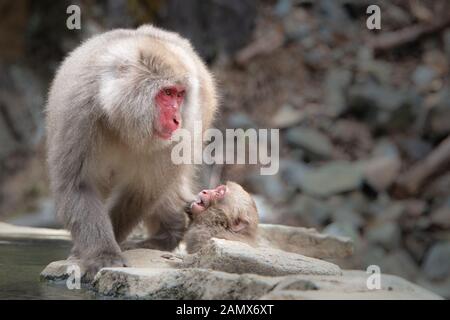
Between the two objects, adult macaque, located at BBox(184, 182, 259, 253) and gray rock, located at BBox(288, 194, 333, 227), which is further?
gray rock, located at BBox(288, 194, 333, 227)

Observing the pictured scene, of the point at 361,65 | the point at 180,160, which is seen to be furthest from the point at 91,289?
the point at 361,65

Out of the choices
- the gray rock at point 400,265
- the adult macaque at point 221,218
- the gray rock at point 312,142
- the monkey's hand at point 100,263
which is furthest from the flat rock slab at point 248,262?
the gray rock at point 312,142

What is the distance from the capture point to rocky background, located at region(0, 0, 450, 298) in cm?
1495

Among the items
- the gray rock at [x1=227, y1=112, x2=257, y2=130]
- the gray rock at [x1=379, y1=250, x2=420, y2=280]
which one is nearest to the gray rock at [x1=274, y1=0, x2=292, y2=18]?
the gray rock at [x1=227, y1=112, x2=257, y2=130]

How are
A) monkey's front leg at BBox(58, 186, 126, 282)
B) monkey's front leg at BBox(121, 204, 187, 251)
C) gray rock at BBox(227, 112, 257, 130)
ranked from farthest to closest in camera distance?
gray rock at BBox(227, 112, 257, 130), monkey's front leg at BBox(121, 204, 187, 251), monkey's front leg at BBox(58, 186, 126, 282)

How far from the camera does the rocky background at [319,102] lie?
14945 mm

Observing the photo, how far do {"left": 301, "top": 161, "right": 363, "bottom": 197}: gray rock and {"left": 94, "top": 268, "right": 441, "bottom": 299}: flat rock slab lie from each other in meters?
10.1

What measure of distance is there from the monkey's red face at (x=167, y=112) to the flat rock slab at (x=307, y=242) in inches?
79.7

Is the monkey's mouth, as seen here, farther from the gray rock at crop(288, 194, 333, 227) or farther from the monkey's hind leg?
the gray rock at crop(288, 194, 333, 227)

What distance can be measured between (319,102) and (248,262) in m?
12.1

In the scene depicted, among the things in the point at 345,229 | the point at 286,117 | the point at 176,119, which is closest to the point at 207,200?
the point at 176,119

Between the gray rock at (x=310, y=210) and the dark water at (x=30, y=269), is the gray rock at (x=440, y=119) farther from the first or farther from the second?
the dark water at (x=30, y=269)
